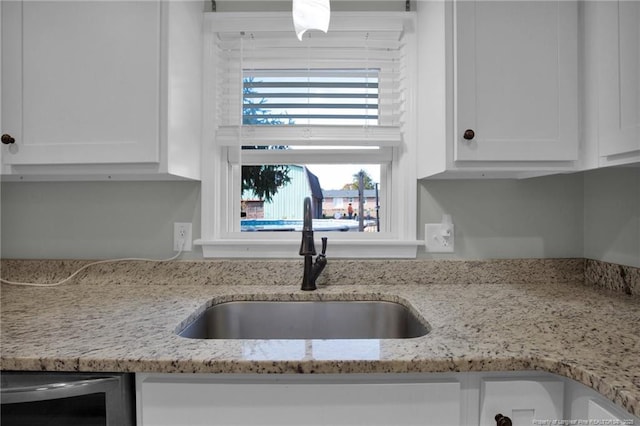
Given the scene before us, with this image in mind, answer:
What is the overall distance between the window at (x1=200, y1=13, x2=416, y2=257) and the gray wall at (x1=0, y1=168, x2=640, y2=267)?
174 millimetres

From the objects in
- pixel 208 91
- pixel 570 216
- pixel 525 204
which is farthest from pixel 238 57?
pixel 570 216

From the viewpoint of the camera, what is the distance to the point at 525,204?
151cm

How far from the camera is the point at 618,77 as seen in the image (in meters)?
1.06

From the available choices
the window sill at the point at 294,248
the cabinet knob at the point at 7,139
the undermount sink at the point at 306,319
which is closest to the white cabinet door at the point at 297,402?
the undermount sink at the point at 306,319

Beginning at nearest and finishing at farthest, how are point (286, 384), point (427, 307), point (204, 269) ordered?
1. point (286, 384)
2. point (427, 307)
3. point (204, 269)

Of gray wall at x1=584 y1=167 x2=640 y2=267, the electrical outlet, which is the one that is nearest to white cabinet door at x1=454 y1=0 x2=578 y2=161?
gray wall at x1=584 y1=167 x2=640 y2=267

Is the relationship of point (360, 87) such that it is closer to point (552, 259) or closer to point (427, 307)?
point (427, 307)

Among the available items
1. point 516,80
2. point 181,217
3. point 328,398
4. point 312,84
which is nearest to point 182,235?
point 181,217

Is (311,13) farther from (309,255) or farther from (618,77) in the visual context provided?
(618,77)

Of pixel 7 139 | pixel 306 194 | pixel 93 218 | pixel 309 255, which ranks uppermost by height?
pixel 7 139

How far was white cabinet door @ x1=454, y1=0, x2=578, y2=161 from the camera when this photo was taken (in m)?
1.16

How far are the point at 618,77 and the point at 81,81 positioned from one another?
5.64ft

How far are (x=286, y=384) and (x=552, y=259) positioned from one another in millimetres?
1286

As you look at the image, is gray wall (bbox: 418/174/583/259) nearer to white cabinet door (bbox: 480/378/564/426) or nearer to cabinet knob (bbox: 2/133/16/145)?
white cabinet door (bbox: 480/378/564/426)
